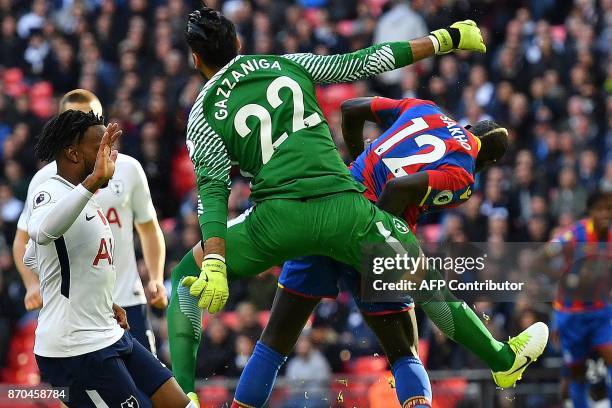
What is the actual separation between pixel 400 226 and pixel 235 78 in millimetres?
1193

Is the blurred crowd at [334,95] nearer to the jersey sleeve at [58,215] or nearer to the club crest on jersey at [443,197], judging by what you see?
the club crest on jersey at [443,197]

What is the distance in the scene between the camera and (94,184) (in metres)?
6.44

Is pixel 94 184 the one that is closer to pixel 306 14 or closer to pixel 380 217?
pixel 380 217

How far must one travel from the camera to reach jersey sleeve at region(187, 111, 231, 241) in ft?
22.6

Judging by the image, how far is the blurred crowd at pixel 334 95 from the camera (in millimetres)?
12328

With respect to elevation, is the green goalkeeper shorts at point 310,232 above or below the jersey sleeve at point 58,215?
below

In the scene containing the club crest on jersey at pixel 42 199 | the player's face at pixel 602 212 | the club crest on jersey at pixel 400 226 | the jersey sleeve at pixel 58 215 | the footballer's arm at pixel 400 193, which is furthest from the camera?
the player's face at pixel 602 212

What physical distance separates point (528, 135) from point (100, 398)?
8.76 m

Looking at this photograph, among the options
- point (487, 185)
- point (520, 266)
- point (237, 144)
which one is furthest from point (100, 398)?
point (487, 185)

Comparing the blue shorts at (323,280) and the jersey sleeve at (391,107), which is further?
the jersey sleeve at (391,107)

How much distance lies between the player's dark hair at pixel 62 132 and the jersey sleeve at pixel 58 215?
1.19 feet

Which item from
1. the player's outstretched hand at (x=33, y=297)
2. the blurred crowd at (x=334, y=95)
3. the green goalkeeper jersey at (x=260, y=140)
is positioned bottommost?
the blurred crowd at (x=334, y=95)

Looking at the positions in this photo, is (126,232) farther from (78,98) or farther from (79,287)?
(79,287)

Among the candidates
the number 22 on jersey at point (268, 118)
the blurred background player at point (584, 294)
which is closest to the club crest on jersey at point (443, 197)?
the number 22 on jersey at point (268, 118)
